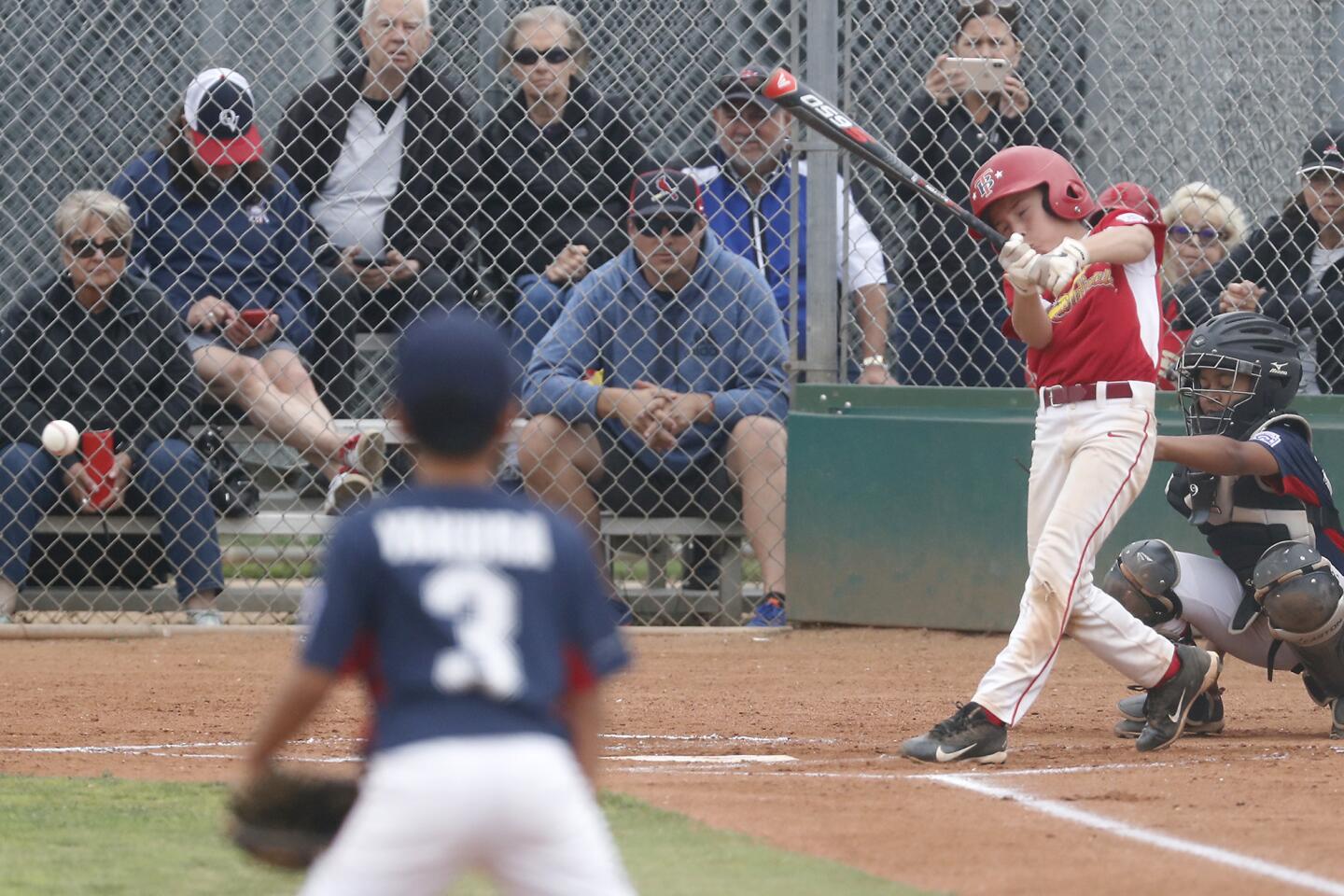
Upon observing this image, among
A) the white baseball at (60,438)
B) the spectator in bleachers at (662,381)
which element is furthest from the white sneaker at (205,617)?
the spectator in bleachers at (662,381)

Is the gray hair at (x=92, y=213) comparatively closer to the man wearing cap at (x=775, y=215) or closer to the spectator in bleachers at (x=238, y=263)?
the spectator in bleachers at (x=238, y=263)

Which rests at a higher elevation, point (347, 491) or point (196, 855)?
point (347, 491)

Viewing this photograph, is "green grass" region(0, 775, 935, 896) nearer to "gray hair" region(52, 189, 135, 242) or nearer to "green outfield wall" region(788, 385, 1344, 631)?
"gray hair" region(52, 189, 135, 242)

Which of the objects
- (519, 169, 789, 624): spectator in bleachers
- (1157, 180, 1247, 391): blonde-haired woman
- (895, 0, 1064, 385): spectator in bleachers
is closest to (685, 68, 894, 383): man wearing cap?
(895, 0, 1064, 385): spectator in bleachers

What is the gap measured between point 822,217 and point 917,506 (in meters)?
1.25

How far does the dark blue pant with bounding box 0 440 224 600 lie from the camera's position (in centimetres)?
705

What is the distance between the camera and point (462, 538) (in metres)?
2.26

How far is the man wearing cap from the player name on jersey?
203 inches

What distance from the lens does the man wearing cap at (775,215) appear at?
7.39m

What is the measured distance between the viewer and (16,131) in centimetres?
766

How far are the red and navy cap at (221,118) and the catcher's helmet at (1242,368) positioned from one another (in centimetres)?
392

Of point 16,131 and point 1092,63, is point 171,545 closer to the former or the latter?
point 16,131

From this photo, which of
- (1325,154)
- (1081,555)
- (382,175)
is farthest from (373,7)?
(1081,555)

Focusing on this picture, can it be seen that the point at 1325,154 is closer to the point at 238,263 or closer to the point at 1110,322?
the point at 1110,322
